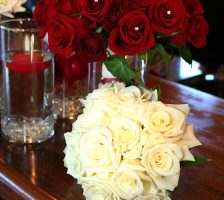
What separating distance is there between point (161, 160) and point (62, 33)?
0.31m

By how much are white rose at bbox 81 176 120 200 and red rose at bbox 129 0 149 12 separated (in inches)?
12.3

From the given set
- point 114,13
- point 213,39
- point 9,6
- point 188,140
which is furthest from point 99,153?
point 213,39

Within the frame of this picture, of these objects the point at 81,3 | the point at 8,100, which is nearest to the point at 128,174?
the point at 81,3

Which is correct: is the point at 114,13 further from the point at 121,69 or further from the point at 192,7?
the point at 192,7

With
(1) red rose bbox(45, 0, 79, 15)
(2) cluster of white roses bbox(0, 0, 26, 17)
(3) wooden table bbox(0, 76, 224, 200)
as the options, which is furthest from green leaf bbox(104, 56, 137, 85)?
(2) cluster of white roses bbox(0, 0, 26, 17)

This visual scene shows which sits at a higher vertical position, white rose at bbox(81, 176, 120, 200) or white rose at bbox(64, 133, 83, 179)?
white rose at bbox(64, 133, 83, 179)

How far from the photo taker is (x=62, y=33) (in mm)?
893

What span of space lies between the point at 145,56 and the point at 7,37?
32 centimetres

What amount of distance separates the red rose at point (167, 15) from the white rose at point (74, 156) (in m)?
0.25

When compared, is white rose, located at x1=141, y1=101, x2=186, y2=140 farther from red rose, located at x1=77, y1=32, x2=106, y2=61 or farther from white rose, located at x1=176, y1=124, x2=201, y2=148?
red rose, located at x1=77, y1=32, x2=106, y2=61

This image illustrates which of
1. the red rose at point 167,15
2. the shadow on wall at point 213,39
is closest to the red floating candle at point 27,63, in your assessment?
the red rose at point 167,15

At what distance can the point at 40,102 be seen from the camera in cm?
110

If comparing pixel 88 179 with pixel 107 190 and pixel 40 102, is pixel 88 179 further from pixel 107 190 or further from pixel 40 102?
pixel 40 102

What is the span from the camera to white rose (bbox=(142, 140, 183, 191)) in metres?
0.76
